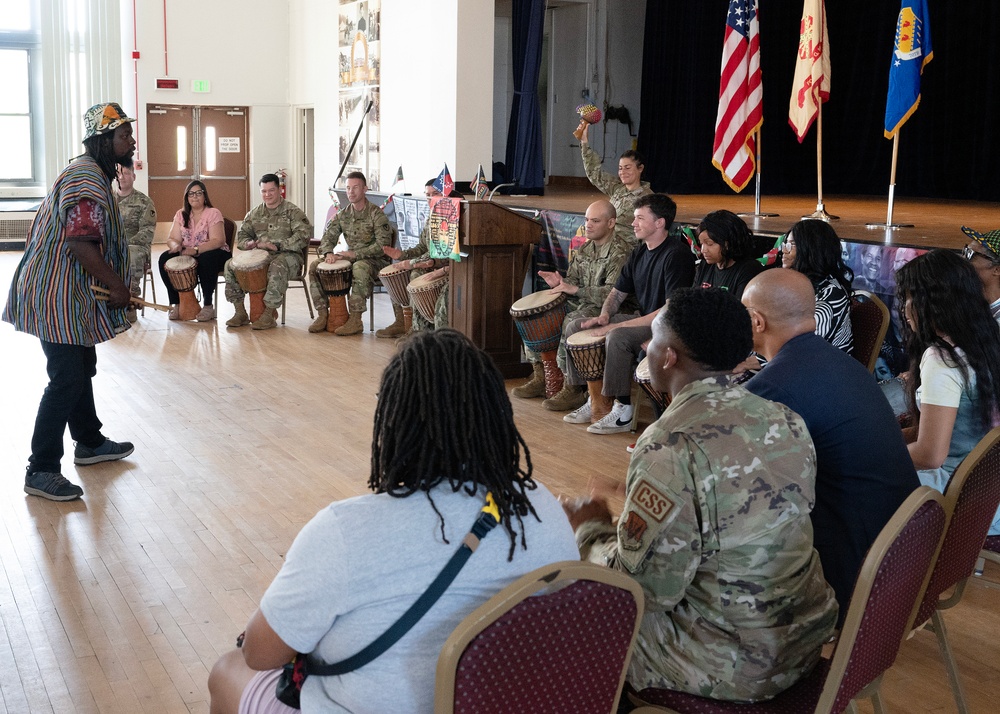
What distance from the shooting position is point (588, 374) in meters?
5.57

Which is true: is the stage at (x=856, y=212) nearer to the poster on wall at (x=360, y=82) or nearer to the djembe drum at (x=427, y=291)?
the djembe drum at (x=427, y=291)

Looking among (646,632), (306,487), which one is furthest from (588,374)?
(646,632)

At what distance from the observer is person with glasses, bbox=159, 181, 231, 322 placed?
8.65 metres

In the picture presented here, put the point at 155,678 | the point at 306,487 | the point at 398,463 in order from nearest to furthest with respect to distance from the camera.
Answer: the point at 398,463
the point at 155,678
the point at 306,487

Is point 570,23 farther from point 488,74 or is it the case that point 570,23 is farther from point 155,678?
point 155,678

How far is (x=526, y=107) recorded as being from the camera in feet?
35.3

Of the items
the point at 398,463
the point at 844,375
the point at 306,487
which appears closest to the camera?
A: the point at 398,463

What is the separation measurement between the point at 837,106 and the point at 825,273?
9701mm

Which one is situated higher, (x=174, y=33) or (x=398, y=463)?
(x=174, y=33)

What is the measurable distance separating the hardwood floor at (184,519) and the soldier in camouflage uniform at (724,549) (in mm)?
363

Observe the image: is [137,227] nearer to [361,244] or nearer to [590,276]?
[361,244]

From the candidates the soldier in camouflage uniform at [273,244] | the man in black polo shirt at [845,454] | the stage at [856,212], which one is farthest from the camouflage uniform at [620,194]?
the man in black polo shirt at [845,454]

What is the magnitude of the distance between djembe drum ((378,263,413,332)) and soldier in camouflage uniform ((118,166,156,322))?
219cm

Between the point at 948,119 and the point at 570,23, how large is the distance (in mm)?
4775
